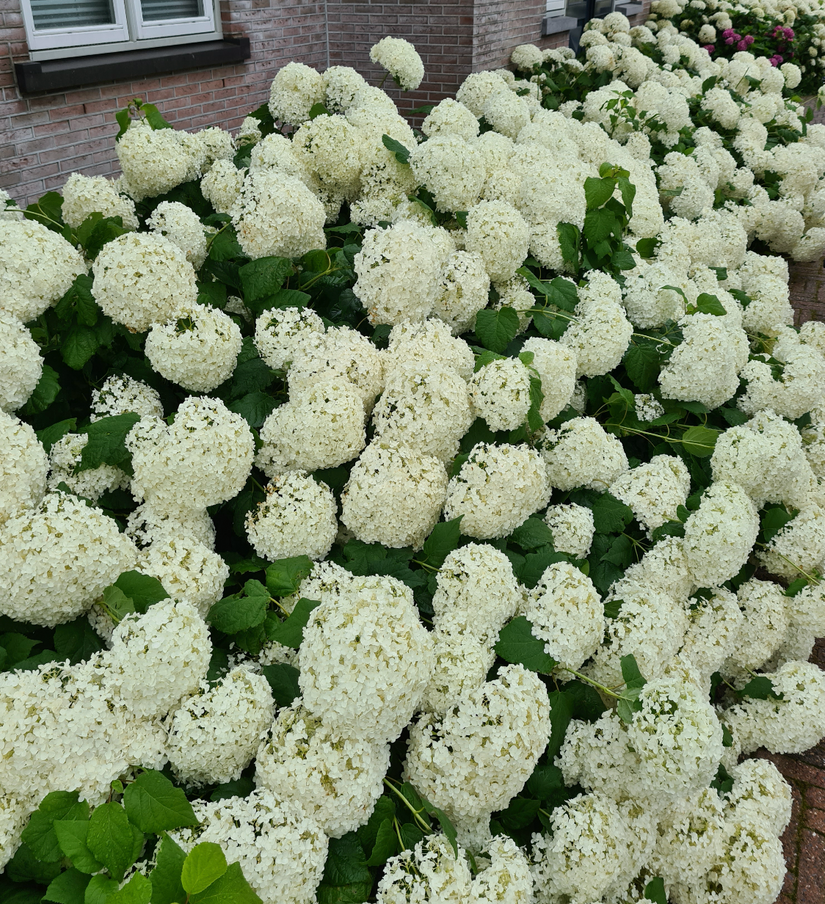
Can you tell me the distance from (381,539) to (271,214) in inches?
41.3

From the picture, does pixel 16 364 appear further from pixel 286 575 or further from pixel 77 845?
pixel 77 845

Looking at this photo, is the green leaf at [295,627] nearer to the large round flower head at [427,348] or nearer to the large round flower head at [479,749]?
the large round flower head at [479,749]

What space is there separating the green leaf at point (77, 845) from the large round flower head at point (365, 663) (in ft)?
1.45

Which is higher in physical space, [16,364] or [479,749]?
[16,364]

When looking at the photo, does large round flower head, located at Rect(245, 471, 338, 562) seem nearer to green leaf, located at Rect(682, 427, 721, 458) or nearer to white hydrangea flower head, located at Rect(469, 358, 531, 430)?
white hydrangea flower head, located at Rect(469, 358, 531, 430)

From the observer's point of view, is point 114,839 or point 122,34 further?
Result: point 122,34

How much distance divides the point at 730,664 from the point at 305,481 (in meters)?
1.74

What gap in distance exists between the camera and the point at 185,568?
5.64 feet

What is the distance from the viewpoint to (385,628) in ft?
4.84

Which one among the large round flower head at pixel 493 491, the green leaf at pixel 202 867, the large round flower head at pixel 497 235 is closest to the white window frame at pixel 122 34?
the large round flower head at pixel 497 235

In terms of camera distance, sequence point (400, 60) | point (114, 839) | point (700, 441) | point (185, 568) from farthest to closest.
→ point (400, 60) < point (700, 441) < point (185, 568) < point (114, 839)

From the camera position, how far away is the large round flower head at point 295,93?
3.18 metres

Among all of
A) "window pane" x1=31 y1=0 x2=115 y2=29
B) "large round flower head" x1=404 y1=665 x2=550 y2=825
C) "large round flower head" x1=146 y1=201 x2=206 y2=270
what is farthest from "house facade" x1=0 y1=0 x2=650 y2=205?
"large round flower head" x1=404 y1=665 x2=550 y2=825

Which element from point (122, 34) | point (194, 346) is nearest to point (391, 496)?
point (194, 346)
